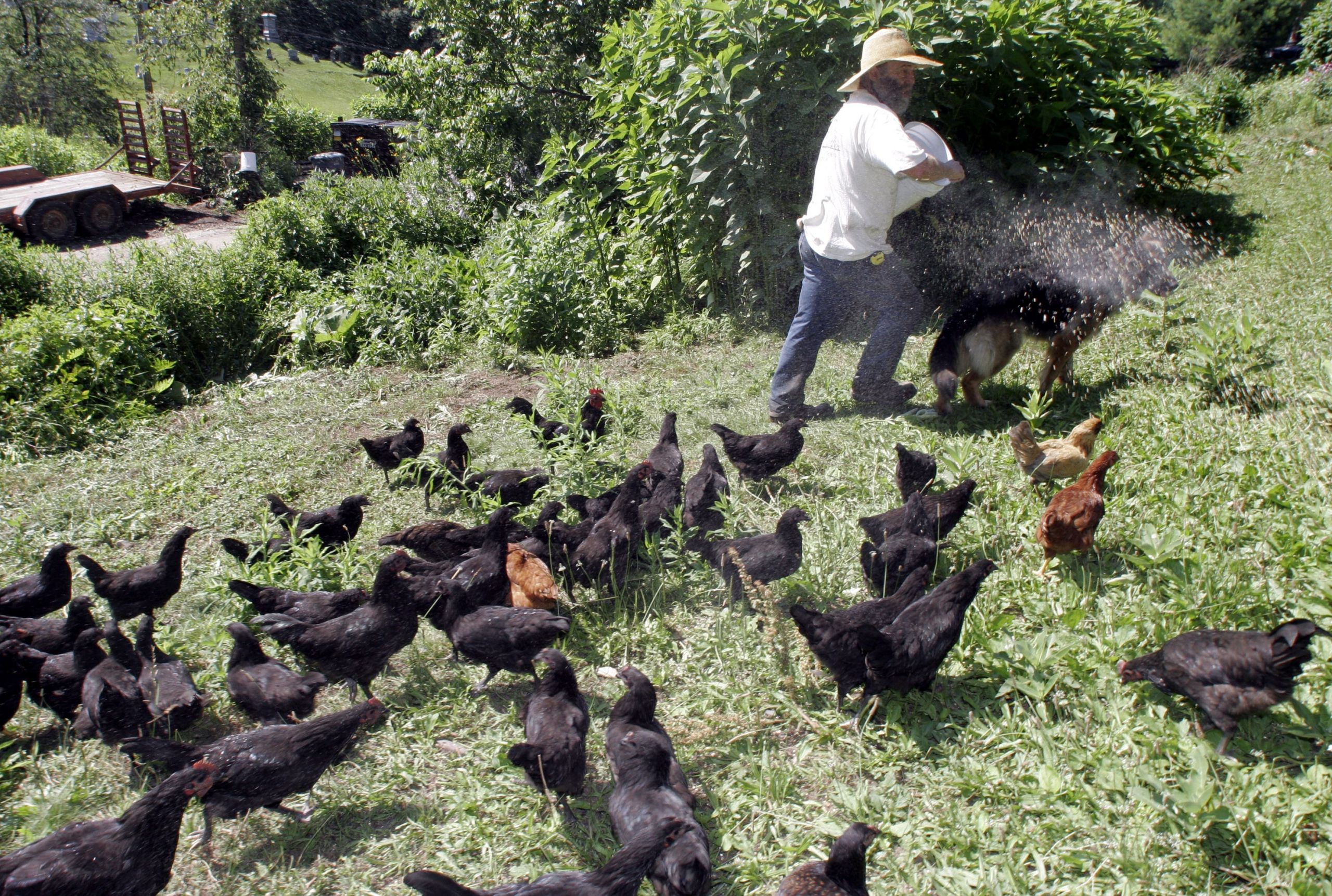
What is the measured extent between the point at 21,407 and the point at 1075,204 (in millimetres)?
11335

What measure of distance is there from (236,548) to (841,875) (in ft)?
13.9

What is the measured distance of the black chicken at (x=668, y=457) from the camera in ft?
18.6

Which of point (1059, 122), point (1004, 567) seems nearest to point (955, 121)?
point (1059, 122)

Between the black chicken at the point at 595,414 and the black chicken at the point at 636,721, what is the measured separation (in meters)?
3.10

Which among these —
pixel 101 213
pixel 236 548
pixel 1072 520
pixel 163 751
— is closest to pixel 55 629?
pixel 236 548

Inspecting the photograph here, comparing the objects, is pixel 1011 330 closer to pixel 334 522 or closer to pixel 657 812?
pixel 657 812

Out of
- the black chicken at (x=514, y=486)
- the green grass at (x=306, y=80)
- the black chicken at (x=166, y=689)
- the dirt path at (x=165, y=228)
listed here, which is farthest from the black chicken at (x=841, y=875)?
the green grass at (x=306, y=80)

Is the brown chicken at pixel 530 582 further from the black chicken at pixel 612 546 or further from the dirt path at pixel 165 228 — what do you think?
the dirt path at pixel 165 228

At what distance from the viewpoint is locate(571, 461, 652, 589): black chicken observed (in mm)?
4738

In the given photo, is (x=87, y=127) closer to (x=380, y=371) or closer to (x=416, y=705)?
(x=380, y=371)

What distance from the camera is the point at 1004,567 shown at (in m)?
4.52

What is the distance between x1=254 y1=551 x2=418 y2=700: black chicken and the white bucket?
4.19 meters

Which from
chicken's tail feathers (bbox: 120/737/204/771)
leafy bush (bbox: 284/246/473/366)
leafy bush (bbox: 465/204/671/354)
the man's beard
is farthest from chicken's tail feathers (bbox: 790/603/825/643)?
leafy bush (bbox: 284/246/473/366)

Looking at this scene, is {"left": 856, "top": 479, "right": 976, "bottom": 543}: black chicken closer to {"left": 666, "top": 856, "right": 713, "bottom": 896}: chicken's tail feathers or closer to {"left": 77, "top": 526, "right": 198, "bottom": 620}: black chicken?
{"left": 666, "top": 856, "right": 713, "bottom": 896}: chicken's tail feathers
